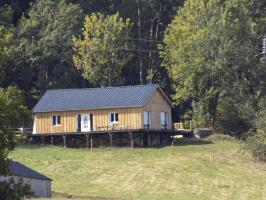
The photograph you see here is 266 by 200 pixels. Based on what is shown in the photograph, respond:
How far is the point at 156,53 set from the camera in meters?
116

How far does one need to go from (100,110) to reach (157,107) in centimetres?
571

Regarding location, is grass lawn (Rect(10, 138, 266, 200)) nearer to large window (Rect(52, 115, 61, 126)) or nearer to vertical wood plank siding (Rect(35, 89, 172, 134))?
vertical wood plank siding (Rect(35, 89, 172, 134))

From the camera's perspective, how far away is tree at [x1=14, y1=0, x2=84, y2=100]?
10944 cm

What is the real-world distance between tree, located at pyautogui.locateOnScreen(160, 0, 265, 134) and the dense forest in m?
0.09

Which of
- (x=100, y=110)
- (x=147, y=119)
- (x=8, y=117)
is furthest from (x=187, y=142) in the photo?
(x=8, y=117)

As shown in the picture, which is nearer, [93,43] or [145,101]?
[145,101]

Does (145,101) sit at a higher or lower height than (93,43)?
lower

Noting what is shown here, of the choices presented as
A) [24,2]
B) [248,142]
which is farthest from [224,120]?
[24,2]

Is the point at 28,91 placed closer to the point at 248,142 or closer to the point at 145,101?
the point at 145,101

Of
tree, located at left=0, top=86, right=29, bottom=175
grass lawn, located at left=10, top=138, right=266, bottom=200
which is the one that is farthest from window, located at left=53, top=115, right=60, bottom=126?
tree, located at left=0, top=86, right=29, bottom=175

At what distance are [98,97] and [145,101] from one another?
15.8 ft

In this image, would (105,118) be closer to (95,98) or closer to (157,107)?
(95,98)

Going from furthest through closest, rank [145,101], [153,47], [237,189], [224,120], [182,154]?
[153,47] → [224,120] → [145,101] → [182,154] → [237,189]

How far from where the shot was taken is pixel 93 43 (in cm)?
10931
